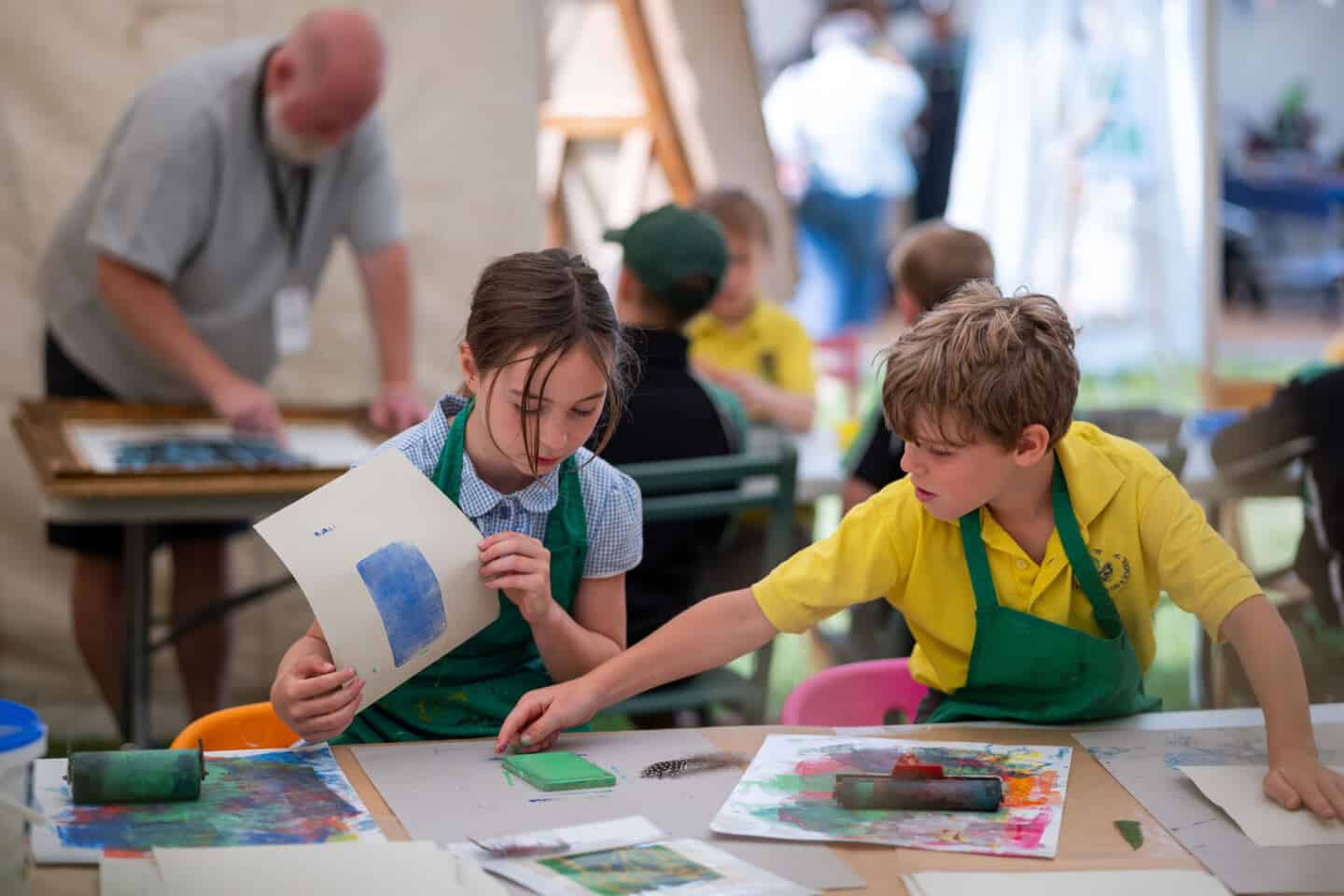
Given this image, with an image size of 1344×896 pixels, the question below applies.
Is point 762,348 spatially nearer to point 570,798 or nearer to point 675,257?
point 675,257

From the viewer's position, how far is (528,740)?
56.3 inches

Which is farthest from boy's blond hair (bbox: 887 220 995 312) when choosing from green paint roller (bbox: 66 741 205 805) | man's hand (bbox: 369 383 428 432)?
green paint roller (bbox: 66 741 205 805)

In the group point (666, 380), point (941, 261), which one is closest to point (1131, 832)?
point (666, 380)

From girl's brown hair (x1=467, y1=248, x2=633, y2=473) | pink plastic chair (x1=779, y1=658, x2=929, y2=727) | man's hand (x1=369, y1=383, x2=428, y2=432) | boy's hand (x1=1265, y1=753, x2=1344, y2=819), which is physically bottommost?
pink plastic chair (x1=779, y1=658, x2=929, y2=727)

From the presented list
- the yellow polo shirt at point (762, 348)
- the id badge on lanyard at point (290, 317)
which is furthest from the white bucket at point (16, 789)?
the yellow polo shirt at point (762, 348)

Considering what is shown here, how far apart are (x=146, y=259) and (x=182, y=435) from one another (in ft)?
1.14

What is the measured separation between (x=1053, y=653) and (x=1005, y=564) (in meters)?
0.11

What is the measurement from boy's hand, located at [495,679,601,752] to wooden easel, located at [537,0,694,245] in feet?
12.1

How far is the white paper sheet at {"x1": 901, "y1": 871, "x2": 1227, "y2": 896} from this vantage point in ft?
3.70

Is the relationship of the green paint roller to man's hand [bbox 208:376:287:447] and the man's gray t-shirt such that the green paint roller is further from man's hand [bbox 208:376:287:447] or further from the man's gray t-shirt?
the man's gray t-shirt

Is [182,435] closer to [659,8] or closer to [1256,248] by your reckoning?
[659,8]

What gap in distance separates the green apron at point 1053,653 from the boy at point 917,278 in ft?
3.37

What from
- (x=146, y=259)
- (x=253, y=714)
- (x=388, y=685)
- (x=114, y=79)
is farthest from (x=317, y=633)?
(x=114, y=79)

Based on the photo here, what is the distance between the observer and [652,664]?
4.99ft
